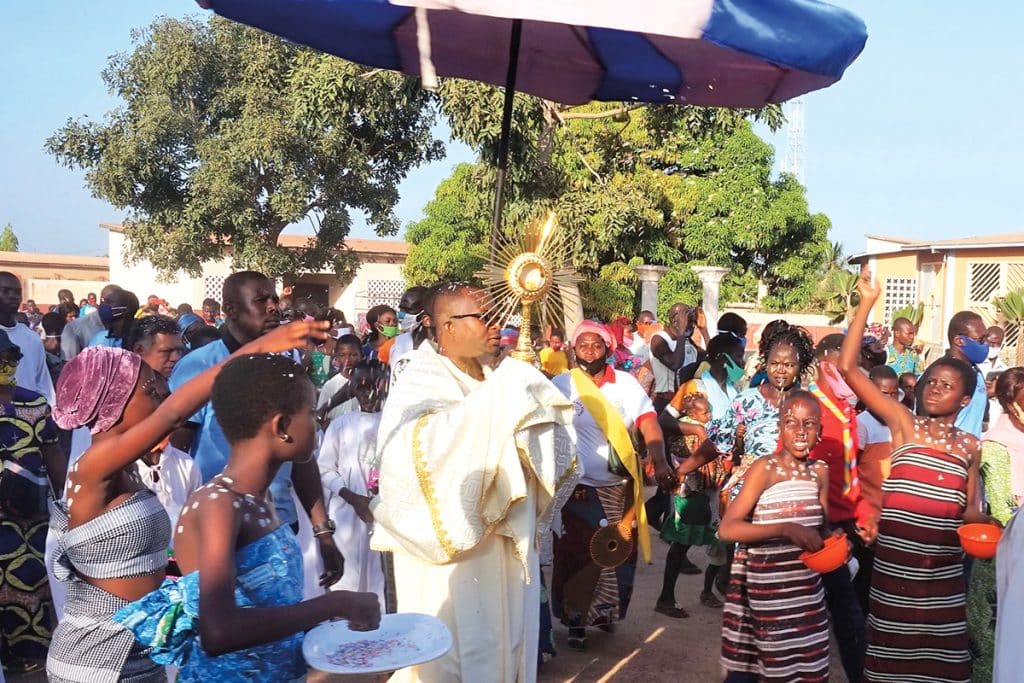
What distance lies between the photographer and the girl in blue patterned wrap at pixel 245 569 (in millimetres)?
2314

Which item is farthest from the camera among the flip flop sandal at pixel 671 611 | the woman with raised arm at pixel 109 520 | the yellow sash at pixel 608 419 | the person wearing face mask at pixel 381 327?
the person wearing face mask at pixel 381 327

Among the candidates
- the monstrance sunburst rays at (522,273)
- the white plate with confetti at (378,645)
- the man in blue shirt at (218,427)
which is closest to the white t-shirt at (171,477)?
the man in blue shirt at (218,427)

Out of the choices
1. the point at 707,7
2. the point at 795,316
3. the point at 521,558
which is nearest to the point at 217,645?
the point at 521,558

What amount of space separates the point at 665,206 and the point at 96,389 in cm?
2499

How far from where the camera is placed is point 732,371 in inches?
273

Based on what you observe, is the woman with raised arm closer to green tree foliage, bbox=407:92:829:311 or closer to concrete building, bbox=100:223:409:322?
green tree foliage, bbox=407:92:829:311

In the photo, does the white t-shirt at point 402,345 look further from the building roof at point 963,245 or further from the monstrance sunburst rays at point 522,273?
the building roof at point 963,245

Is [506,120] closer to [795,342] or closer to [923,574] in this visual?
[795,342]

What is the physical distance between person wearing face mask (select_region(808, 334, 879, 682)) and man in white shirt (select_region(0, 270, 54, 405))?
5328mm

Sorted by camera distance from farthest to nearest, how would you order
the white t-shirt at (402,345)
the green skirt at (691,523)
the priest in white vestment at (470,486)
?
the white t-shirt at (402,345) < the green skirt at (691,523) < the priest in white vestment at (470,486)

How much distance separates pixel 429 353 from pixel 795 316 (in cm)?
2953

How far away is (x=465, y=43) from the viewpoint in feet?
16.3

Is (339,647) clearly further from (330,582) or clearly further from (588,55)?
(588,55)

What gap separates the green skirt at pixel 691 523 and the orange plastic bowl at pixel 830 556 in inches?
91.9
